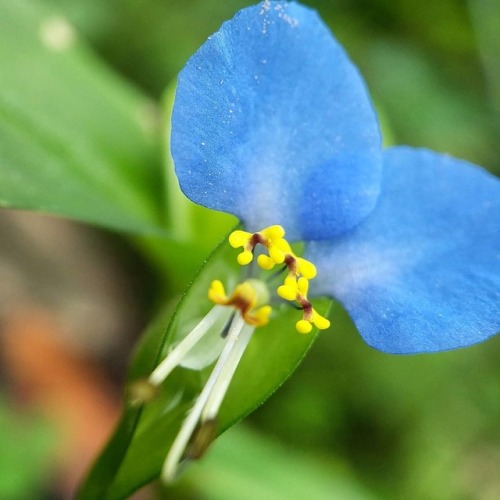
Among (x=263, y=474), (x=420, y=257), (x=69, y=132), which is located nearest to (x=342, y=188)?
(x=420, y=257)

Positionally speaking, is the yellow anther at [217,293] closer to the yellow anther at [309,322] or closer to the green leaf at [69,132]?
the yellow anther at [309,322]

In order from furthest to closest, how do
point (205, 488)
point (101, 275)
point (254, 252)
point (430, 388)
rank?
point (101, 275) < point (430, 388) < point (205, 488) < point (254, 252)

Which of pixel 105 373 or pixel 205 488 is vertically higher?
pixel 205 488

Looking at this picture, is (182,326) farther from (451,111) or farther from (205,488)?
(451,111)

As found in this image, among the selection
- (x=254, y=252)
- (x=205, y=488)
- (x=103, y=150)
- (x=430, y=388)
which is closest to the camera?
(x=254, y=252)

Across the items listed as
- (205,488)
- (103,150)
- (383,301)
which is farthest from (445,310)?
(205,488)

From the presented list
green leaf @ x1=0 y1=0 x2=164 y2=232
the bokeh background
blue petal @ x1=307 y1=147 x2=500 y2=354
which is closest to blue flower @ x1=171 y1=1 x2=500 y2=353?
blue petal @ x1=307 y1=147 x2=500 y2=354

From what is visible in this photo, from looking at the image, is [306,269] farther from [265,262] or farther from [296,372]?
[296,372]
